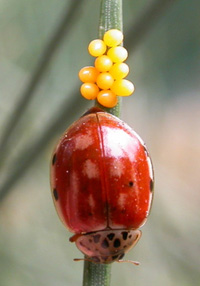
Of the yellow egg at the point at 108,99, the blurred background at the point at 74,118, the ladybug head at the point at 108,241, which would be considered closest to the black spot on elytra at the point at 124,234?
the ladybug head at the point at 108,241

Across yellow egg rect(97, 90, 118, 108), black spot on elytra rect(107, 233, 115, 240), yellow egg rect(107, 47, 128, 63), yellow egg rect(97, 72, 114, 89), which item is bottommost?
black spot on elytra rect(107, 233, 115, 240)

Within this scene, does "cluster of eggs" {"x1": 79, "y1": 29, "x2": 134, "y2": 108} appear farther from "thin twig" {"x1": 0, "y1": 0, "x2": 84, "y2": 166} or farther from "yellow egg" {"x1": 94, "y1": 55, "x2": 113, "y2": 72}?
"thin twig" {"x1": 0, "y1": 0, "x2": 84, "y2": 166}

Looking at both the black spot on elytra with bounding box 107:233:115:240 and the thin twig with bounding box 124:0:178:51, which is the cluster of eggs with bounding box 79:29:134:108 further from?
the thin twig with bounding box 124:0:178:51

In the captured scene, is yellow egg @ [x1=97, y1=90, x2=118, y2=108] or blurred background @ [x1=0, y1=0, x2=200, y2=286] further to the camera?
blurred background @ [x1=0, y1=0, x2=200, y2=286]

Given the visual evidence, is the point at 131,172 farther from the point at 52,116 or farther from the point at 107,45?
the point at 52,116

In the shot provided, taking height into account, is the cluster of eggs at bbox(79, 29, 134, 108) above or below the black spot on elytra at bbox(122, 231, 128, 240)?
above

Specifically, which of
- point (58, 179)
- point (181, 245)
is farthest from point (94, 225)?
point (181, 245)

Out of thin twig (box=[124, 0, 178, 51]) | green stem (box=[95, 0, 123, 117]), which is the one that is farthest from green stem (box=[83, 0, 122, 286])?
thin twig (box=[124, 0, 178, 51])
